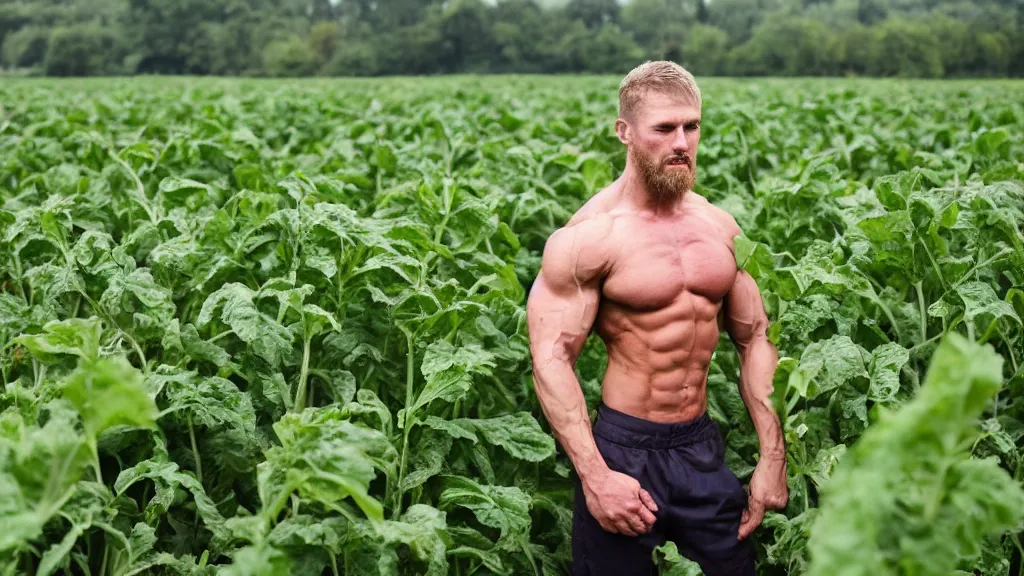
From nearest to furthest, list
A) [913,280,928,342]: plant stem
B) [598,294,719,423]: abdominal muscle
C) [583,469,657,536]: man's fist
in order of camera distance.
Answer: [583,469,657,536]: man's fist → [598,294,719,423]: abdominal muscle → [913,280,928,342]: plant stem

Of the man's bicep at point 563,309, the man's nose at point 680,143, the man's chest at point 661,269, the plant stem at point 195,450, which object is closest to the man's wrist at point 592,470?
the man's bicep at point 563,309

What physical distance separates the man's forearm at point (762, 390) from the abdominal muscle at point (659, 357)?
0.45ft

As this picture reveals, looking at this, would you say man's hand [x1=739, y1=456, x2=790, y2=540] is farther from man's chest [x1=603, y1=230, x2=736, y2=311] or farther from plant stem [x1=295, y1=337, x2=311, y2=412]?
plant stem [x1=295, y1=337, x2=311, y2=412]

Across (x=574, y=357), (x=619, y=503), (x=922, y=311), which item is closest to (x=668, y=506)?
(x=619, y=503)

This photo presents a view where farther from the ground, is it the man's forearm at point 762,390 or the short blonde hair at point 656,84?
the short blonde hair at point 656,84

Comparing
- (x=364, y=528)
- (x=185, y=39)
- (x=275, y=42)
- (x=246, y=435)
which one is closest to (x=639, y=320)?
(x=364, y=528)

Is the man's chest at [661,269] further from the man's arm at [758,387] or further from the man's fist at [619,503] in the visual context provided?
the man's fist at [619,503]

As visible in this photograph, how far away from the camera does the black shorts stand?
2.49 m

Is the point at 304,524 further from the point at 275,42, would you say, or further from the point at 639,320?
the point at 275,42

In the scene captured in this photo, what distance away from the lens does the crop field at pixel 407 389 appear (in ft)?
5.03

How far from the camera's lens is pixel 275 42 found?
60844 millimetres

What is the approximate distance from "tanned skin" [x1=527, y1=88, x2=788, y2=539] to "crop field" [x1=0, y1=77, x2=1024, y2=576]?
11 centimetres

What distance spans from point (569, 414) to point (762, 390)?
1.87 ft

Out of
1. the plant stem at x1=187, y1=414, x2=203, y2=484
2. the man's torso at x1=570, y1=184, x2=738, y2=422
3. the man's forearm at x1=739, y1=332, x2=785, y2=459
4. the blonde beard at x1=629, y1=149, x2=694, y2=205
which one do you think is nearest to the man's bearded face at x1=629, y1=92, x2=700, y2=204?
the blonde beard at x1=629, y1=149, x2=694, y2=205
